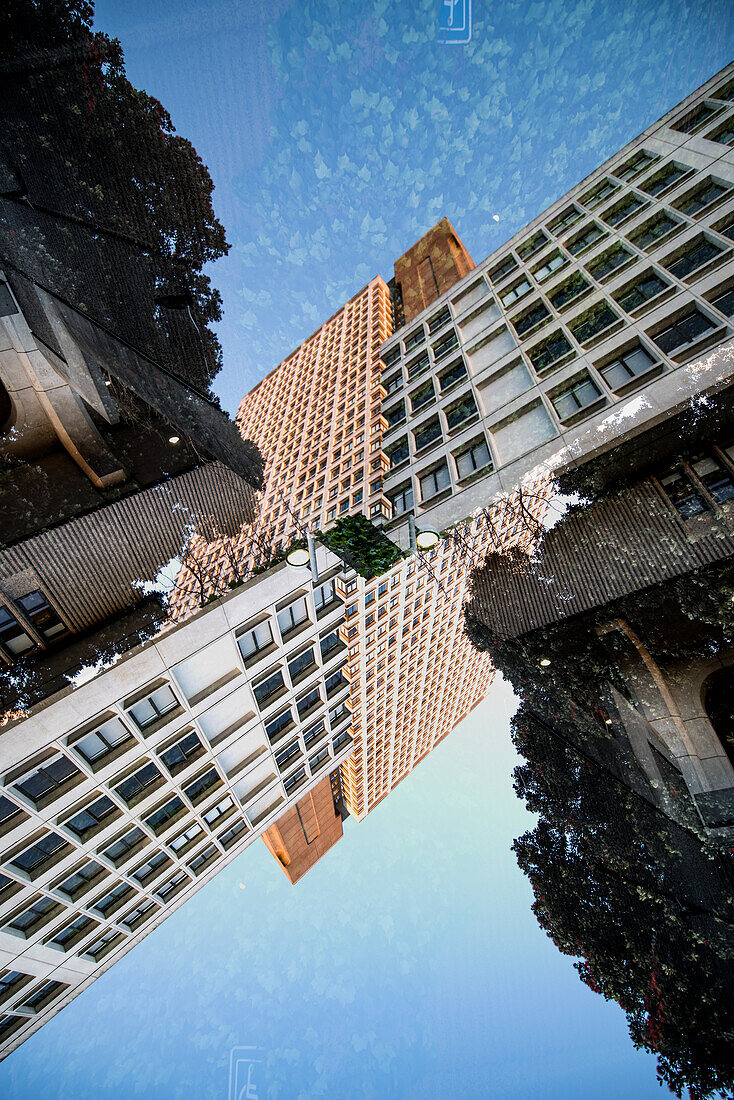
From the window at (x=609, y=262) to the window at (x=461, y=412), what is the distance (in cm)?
572

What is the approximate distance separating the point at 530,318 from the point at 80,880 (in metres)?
25.0

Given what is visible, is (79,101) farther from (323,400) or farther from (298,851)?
(298,851)

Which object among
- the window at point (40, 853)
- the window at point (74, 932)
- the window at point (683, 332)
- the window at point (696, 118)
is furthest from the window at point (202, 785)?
the window at point (696, 118)

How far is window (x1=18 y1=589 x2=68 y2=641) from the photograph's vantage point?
7121 millimetres

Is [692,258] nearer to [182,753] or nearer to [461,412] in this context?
[461,412]

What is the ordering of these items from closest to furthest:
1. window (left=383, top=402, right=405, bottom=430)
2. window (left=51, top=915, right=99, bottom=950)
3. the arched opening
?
the arched opening, window (left=51, top=915, right=99, bottom=950), window (left=383, top=402, right=405, bottom=430)

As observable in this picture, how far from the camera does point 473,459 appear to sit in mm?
13258

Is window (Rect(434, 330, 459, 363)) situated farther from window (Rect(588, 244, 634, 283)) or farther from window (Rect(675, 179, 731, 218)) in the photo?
window (Rect(675, 179, 731, 218))

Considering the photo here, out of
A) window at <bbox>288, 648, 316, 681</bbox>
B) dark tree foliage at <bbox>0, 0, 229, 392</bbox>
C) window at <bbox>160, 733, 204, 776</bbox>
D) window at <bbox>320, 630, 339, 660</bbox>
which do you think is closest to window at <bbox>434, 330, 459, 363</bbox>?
dark tree foliage at <bbox>0, 0, 229, 392</bbox>

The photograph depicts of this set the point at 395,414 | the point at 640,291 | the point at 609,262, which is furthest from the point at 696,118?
the point at 395,414

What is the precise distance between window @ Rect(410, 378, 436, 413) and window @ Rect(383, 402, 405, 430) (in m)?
0.66

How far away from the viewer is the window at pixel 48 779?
30.0ft

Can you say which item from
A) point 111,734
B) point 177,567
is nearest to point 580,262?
point 177,567

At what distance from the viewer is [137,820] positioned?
39.6 feet
